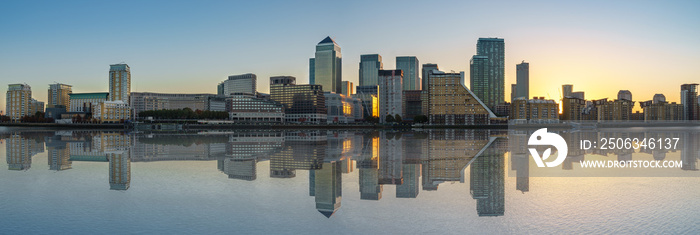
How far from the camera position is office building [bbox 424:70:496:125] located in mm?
171125

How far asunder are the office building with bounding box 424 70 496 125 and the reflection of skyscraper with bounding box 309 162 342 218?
159m

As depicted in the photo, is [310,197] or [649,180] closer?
[310,197]

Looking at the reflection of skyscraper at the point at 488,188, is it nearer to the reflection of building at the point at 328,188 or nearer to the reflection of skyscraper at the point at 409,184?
the reflection of skyscraper at the point at 409,184

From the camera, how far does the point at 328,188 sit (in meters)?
13.3

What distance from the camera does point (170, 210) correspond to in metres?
10.2

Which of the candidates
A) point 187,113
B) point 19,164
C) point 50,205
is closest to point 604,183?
point 50,205

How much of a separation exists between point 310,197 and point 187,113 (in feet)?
560

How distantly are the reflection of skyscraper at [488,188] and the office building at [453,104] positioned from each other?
156042 mm

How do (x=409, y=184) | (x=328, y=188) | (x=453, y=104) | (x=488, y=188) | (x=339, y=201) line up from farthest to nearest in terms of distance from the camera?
(x=453, y=104) → (x=409, y=184) → (x=328, y=188) → (x=488, y=188) → (x=339, y=201)

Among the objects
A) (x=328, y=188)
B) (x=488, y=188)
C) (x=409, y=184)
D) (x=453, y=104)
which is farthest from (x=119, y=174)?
(x=453, y=104)

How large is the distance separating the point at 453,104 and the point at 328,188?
168 meters

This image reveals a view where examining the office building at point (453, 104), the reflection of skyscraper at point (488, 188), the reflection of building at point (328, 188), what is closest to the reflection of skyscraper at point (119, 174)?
the reflection of building at point (328, 188)

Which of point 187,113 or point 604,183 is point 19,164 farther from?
point 187,113

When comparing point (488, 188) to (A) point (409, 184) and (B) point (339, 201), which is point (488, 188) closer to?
(A) point (409, 184)
